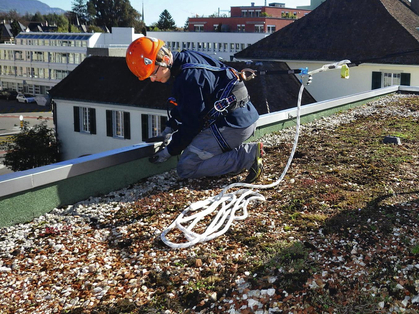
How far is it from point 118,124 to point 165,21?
8463 cm

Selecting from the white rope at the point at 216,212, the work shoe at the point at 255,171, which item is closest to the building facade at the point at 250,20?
the work shoe at the point at 255,171

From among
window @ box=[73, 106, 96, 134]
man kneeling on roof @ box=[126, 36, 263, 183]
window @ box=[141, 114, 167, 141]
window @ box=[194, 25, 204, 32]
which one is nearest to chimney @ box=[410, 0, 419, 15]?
window @ box=[141, 114, 167, 141]

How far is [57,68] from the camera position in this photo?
76.2 metres

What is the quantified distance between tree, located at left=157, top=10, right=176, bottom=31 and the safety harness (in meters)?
113

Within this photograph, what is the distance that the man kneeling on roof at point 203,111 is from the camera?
5.20m

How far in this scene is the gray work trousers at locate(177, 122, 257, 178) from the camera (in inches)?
218

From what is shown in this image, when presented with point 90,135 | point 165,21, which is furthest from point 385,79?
point 165,21

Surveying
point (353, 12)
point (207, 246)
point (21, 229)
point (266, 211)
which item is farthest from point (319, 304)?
point (353, 12)

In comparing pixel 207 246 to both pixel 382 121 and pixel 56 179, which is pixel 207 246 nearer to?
pixel 56 179

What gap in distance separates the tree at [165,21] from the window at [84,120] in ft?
259

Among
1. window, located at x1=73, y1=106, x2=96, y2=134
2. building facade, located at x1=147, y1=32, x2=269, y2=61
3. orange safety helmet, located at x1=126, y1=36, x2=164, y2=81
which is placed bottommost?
window, located at x1=73, y1=106, x2=96, y2=134

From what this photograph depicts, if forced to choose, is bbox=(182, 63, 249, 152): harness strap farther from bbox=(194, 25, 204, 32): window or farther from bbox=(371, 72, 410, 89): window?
bbox=(194, 25, 204, 32): window

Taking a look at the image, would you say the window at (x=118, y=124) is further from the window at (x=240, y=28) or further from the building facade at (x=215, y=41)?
the window at (x=240, y=28)

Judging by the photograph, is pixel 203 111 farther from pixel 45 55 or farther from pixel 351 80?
pixel 45 55
